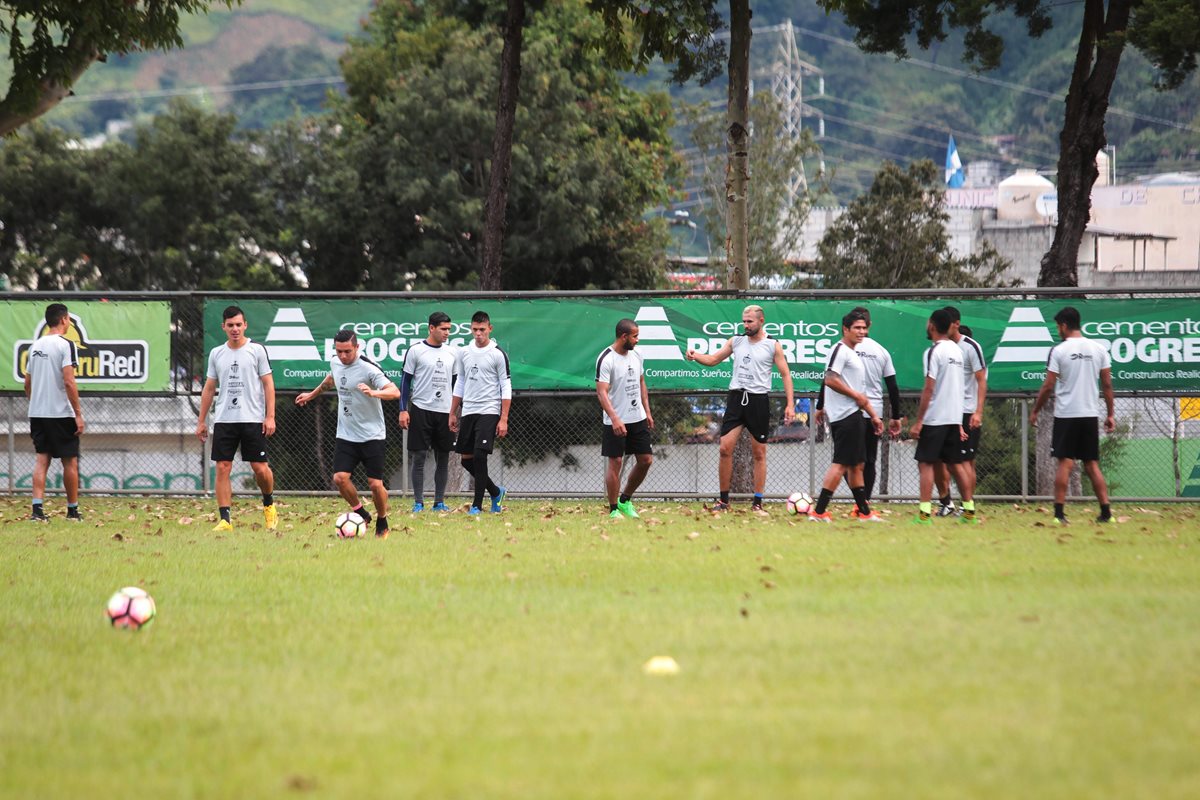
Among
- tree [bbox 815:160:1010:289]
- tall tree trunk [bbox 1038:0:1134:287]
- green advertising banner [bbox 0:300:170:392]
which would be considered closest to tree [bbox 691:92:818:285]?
tree [bbox 815:160:1010:289]

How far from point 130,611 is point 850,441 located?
7.72 metres

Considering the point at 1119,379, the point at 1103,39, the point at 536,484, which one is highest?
the point at 1103,39

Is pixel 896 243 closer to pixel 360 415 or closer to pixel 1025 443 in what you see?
pixel 1025 443

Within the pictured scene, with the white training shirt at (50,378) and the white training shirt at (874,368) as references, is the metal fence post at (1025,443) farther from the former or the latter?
the white training shirt at (50,378)

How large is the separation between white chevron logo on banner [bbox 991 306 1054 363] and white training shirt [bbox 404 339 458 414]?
6.42 meters

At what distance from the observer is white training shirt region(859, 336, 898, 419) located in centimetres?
1380

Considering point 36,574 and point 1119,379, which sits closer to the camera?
point 36,574

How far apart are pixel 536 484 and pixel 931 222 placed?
28.1 meters

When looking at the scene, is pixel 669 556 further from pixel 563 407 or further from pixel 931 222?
pixel 931 222

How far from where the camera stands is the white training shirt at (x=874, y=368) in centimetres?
1380

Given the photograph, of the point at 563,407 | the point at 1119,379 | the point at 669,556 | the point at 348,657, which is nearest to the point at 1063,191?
the point at 1119,379

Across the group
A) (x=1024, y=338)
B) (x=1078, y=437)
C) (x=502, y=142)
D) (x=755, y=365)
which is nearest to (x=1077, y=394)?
(x=1078, y=437)

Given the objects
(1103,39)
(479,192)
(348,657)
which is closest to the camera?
(348,657)

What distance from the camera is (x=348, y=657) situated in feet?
22.5
